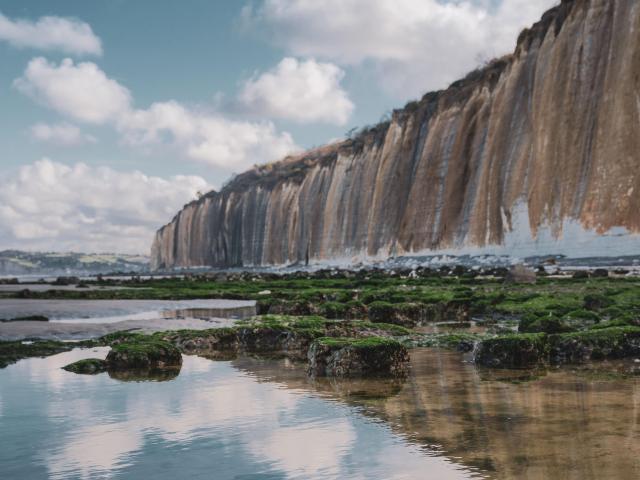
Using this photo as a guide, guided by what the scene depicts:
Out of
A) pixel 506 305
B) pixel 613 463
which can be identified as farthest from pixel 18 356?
pixel 506 305

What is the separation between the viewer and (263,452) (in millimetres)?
4871

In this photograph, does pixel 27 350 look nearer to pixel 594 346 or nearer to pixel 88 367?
pixel 88 367

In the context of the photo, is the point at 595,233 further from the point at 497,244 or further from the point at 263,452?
the point at 263,452

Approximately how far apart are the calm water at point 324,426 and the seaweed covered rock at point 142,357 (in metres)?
0.76

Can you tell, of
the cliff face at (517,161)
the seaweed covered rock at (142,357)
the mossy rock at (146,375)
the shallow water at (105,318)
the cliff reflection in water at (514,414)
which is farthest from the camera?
the cliff face at (517,161)

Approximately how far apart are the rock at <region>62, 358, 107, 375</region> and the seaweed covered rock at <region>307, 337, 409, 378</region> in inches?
116

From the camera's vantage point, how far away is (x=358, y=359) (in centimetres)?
855

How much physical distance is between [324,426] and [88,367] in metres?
4.74

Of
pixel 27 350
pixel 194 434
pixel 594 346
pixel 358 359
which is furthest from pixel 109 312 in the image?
pixel 194 434

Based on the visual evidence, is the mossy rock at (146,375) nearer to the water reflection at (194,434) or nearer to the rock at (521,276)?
the water reflection at (194,434)

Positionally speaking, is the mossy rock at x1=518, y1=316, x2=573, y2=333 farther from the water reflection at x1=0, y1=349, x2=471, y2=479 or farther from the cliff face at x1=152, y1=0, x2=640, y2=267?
the cliff face at x1=152, y1=0, x2=640, y2=267

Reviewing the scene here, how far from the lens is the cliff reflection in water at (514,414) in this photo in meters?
4.38

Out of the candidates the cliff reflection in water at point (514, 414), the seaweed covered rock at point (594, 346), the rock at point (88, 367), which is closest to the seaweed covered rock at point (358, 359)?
the cliff reflection in water at point (514, 414)

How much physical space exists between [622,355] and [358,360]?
12.8ft
